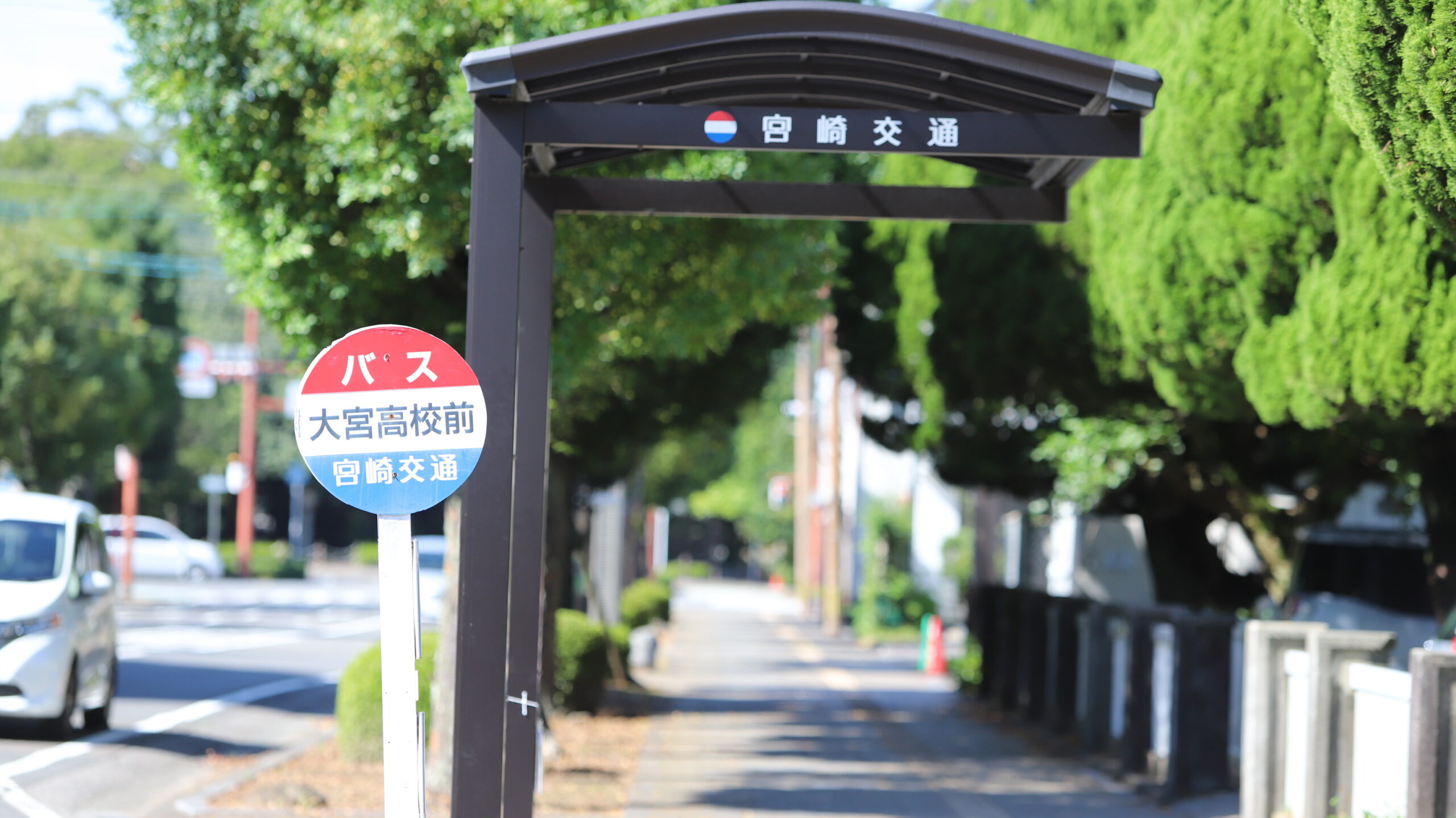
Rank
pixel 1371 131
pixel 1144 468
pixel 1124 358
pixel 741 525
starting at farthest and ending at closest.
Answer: pixel 741 525 < pixel 1144 468 < pixel 1124 358 < pixel 1371 131

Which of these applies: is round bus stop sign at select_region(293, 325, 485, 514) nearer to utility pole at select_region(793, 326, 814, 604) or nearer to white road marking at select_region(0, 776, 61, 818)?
white road marking at select_region(0, 776, 61, 818)

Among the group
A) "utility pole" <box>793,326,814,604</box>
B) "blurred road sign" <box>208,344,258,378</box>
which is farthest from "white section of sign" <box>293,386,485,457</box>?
"blurred road sign" <box>208,344,258,378</box>

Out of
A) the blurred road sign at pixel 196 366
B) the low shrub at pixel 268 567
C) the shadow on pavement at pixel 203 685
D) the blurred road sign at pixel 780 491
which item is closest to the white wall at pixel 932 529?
the blurred road sign at pixel 780 491

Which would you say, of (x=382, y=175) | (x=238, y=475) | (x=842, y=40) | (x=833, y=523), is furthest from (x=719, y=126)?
(x=238, y=475)

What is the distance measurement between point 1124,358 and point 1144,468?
4.40 m

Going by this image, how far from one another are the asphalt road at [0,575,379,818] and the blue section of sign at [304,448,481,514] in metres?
5.10

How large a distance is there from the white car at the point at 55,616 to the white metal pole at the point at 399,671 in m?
7.33

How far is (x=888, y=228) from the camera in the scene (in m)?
16.2

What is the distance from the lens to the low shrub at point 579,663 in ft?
50.9

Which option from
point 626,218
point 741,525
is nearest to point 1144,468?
point 626,218

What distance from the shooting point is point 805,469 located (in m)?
43.5

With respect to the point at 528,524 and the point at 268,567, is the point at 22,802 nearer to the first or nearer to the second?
the point at 528,524

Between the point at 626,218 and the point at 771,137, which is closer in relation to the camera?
→ the point at 771,137

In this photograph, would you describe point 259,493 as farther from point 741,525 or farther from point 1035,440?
point 1035,440
